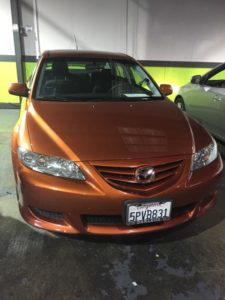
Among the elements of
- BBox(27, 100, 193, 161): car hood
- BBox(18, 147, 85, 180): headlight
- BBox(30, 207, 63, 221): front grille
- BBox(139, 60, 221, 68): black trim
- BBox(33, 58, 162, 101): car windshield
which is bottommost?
BBox(30, 207, 63, 221): front grille

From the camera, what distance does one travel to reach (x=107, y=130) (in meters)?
2.17

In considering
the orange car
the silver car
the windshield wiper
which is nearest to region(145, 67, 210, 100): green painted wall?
the silver car

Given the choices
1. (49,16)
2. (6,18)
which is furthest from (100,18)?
(6,18)

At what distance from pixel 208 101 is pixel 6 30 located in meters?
4.32

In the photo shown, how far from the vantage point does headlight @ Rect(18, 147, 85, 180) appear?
1.85 metres

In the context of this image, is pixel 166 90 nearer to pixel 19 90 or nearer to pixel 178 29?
pixel 19 90

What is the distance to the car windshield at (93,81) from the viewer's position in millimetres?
2812

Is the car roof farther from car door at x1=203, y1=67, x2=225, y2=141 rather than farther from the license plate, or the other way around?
the license plate

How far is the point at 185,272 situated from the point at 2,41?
5826mm

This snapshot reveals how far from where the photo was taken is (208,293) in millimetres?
1815

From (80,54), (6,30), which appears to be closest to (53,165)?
(80,54)

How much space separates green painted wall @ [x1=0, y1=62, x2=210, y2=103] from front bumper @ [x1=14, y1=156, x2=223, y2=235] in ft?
16.4

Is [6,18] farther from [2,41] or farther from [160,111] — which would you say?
[160,111]

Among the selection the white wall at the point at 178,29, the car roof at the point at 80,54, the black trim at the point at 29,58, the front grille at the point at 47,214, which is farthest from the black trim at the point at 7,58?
the front grille at the point at 47,214
